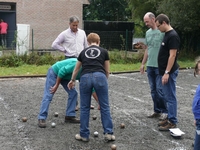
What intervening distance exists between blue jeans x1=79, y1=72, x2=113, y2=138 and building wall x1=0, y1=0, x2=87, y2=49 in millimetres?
19503

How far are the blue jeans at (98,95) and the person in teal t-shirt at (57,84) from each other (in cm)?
61

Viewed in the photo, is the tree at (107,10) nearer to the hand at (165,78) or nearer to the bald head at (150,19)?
the bald head at (150,19)

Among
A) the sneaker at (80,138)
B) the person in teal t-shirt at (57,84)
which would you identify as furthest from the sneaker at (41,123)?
the sneaker at (80,138)

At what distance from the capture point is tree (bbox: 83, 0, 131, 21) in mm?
50906

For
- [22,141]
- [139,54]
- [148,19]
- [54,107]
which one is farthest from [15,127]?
[139,54]

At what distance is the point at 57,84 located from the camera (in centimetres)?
638

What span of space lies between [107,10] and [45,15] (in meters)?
26.9

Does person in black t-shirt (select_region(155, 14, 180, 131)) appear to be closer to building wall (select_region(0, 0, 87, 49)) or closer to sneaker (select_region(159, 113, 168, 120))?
sneaker (select_region(159, 113, 168, 120))

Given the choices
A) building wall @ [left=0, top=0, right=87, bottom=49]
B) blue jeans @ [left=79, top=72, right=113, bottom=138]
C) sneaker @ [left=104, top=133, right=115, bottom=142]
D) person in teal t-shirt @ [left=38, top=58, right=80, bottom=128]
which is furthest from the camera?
building wall @ [left=0, top=0, right=87, bottom=49]

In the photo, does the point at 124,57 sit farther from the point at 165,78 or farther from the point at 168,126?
the point at 165,78

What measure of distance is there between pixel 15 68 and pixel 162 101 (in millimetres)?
8912

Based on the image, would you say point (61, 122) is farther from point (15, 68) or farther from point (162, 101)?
point (15, 68)

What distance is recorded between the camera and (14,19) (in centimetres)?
2505

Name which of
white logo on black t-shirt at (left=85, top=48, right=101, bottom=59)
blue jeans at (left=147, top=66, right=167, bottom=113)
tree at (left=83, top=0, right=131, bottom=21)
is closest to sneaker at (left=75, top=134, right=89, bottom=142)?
white logo on black t-shirt at (left=85, top=48, right=101, bottom=59)
